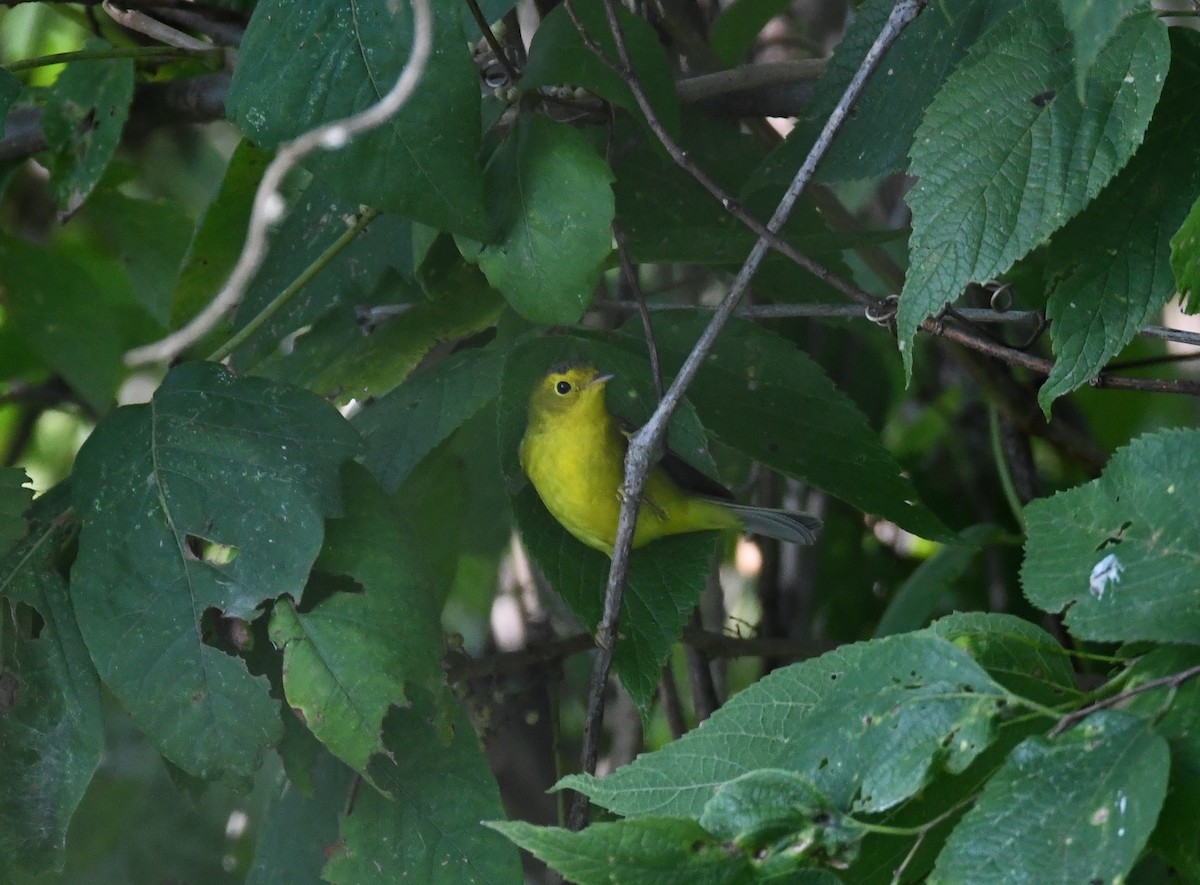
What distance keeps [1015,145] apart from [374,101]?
852mm

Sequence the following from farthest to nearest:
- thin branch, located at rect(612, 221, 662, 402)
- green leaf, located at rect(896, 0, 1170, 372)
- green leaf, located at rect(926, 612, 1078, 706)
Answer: thin branch, located at rect(612, 221, 662, 402) → green leaf, located at rect(896, 0, 1170, 372) → green leaf, located at rect(926, 612, 1078, 706)

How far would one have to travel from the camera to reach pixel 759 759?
1408mm

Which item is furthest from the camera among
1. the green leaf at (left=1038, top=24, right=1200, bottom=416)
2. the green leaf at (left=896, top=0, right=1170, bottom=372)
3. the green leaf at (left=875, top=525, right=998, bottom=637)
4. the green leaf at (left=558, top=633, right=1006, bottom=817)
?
the green leaf at (left=875, top=525, right=998, bottom=637)

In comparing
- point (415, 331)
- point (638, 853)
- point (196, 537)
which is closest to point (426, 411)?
point (415, 331)

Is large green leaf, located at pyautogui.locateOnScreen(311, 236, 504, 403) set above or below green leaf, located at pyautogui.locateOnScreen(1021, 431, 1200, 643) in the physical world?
below

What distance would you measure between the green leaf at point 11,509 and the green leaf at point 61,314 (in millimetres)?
1130

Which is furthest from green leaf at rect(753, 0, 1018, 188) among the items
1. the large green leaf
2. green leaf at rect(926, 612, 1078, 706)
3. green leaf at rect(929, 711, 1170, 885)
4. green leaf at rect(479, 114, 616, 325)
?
green leaf at rect(929, 711, 1170, 885)

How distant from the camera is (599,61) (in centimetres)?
195

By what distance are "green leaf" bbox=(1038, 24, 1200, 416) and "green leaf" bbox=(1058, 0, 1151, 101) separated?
55 cm

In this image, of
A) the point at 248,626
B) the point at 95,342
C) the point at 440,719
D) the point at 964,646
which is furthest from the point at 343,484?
the point at 95,342

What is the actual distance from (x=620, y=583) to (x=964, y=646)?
23.8 inches

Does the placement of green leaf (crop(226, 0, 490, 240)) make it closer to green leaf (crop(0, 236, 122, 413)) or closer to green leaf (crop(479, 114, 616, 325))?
green leaf (crop(479, 114, 616, 325))

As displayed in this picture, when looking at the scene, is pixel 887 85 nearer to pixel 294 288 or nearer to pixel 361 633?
pixel 294 288

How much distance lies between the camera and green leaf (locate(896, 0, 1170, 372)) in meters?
1.51
